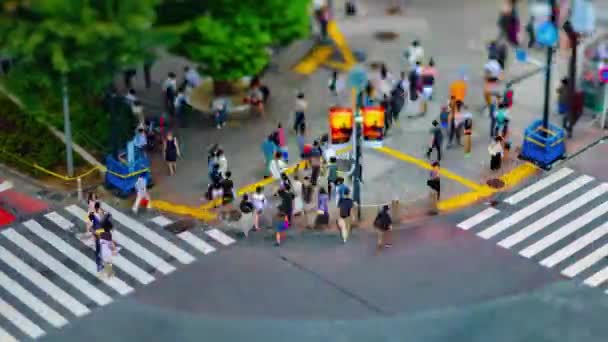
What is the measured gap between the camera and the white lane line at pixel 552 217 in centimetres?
3712

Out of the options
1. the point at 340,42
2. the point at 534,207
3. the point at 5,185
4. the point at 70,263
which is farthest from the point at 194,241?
the point at 340,42

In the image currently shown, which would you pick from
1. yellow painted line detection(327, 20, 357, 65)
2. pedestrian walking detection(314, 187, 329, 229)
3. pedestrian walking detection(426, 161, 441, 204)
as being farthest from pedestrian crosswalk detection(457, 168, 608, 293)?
yellow painted line detection(327, 20, 357, 65)

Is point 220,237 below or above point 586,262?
A: above

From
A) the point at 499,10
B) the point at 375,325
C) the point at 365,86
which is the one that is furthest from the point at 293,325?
the point at 499,10

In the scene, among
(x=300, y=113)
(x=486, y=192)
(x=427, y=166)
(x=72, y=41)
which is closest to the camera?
(x=72, y=41)

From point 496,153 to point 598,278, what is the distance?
7.02 metres

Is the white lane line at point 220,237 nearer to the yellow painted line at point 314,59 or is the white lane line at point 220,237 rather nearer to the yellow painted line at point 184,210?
the yellow painted line at point 184,210

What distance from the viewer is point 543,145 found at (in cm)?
4106

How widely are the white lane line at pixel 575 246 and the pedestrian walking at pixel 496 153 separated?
15.1ft

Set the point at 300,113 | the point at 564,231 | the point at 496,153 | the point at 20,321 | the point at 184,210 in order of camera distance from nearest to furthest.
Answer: the point at 20,321, the point at 564,231, the point at 184,210, the point at 496,153, the point at 300,113

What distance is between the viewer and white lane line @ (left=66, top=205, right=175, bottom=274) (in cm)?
3594

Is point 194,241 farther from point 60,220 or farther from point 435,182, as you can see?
point 435,182

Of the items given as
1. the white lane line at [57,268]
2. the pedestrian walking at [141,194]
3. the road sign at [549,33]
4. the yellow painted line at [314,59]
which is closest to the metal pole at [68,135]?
the pedestrian walking at [141,194]

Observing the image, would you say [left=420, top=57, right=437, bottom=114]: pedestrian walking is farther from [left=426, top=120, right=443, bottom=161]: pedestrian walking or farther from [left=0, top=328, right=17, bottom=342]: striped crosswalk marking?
[left=0, top=328, right=17, bottom=342]: striped crosswalk marking
